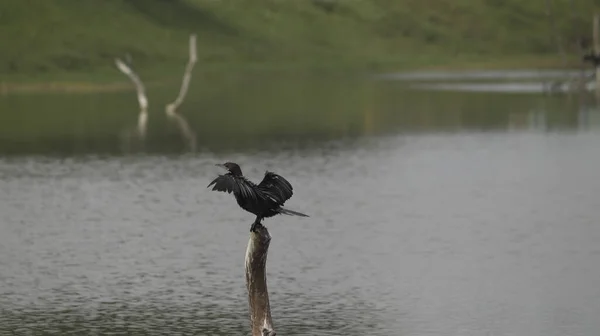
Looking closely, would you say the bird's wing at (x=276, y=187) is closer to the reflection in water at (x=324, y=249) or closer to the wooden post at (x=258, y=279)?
the wooden post at (x=258, y=279)

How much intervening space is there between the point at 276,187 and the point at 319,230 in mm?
21382

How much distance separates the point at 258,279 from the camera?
20734 millimetres

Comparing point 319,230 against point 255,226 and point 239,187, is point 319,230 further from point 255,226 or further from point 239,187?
point 239,187

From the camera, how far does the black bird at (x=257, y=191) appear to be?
19.9 m

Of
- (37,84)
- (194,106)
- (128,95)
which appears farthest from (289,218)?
(37,84)

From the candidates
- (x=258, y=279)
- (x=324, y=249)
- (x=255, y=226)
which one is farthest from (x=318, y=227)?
(x=255, y=226)

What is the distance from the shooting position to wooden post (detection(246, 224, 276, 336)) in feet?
66.7

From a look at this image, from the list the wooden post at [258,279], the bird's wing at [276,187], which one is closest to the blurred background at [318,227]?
the wooden post at [258,279]

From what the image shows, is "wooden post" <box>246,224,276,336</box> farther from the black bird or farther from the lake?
the lake

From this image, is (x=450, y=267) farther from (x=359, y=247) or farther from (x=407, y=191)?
(x=407, y=191)

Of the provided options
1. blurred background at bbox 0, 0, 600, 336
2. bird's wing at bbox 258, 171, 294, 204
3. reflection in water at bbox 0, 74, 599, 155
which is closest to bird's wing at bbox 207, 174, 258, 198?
bird's wing at bbox 258, 171, 294, 204

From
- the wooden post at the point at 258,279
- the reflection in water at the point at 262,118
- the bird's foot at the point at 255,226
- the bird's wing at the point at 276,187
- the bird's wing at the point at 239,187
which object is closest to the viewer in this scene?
the bird's wing at the point at 239,187

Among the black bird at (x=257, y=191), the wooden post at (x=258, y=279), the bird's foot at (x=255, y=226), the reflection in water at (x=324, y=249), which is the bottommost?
the reflection in water at (x=324, y=249)

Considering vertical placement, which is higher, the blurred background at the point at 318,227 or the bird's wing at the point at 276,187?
the bird's wing at the point at 276,187
